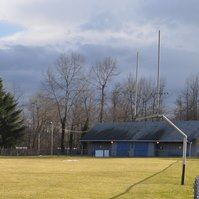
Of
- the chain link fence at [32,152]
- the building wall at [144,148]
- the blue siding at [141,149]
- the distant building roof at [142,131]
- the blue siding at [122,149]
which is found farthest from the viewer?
the blue siding at [122,149]

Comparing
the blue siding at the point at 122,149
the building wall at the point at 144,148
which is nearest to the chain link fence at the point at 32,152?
the building wall at the point at 144,148

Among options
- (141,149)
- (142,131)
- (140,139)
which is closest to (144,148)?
(141,149)

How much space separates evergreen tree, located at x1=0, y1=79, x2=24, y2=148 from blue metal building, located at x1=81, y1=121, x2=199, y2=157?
45.5 ft

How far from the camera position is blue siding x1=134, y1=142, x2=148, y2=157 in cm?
9050

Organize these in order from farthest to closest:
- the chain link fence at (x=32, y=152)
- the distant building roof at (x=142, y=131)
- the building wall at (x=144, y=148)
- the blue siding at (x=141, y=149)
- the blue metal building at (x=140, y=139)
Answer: the blue siding at (x=141, y=149) → the chain link fence at (x=32, y=152) → the distant building roof at (x=142, y=131) → the building wall at (x=144, y=148) → the blue metal building at (x=140, y=139)

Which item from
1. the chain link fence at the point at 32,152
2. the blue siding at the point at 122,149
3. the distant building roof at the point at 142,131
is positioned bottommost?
the chain link fence at the point at 32,152

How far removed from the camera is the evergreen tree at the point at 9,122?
90.6m

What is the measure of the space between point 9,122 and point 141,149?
893 inches

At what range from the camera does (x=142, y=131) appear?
9362 cm

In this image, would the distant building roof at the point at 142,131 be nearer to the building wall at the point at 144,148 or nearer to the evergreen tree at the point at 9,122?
the building wall at the point at 144,148

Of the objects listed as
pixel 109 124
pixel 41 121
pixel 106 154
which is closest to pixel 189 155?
pixel 106 154

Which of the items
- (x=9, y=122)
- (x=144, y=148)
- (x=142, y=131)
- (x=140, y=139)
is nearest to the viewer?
(x=140, y=139)

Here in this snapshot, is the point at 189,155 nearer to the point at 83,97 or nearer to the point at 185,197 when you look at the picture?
the point at 83,97

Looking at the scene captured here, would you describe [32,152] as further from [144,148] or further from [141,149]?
[144,148]
